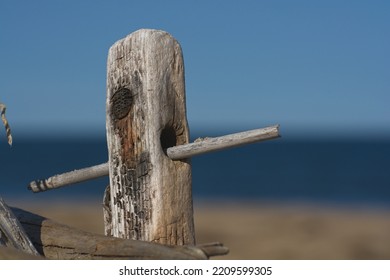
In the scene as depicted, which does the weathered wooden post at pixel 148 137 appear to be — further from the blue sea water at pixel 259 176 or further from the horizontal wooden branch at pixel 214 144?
the blue sea water at pixel 259 176

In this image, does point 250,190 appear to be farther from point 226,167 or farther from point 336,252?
point 336,252

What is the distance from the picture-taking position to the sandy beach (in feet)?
59.7

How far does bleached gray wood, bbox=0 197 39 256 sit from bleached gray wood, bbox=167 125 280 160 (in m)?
1.04

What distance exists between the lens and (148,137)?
495 cm

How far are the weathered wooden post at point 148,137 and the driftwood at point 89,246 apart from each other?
554 millimetres

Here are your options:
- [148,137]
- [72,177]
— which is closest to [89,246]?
[148,137]

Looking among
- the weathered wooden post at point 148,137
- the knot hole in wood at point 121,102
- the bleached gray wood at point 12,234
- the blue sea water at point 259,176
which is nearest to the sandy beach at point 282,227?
the blue sea water at point 259,176

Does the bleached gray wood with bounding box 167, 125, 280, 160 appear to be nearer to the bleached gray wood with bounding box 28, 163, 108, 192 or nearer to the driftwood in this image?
the bleached gray wood with bounding box 28, 163, 108, 192

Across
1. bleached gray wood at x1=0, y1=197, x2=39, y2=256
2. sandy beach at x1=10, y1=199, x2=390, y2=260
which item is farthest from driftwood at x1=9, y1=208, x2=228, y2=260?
sandy beach at x1=10, y1=199, x2=390, y2=260

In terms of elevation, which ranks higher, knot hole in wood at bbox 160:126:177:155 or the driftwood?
knot hole in wood at bbox 160:126:177:155

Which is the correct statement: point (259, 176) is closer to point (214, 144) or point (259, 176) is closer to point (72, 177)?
point (72, 177)

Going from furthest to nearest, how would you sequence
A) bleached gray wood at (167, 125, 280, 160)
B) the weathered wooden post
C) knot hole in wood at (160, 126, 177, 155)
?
knot hole in wood at (160, 126, 177, 155), the weathered wooden post, bleached gray wood at (167, 125, 280, 160)

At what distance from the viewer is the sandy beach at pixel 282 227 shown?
18.2m

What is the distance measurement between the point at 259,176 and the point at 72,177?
127 ft
